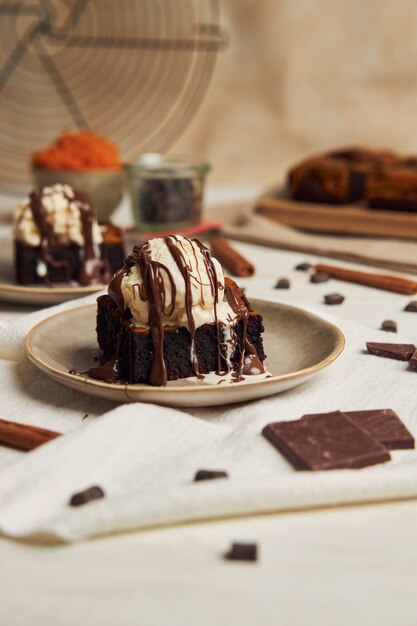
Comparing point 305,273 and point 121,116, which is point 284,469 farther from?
point 121,116

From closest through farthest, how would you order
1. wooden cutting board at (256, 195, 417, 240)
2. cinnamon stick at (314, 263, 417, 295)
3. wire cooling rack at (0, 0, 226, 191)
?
cinnamon stick at (314, 263, 417, 295) < wooden cutting board at (256, 195, 417, 240) < wire cooling rack at (0, 0, 226, 191)

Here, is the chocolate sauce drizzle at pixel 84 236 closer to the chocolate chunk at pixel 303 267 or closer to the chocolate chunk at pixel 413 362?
the chocolate chunk at pixel 303 267

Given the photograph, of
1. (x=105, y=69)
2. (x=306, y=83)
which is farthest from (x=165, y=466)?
(x=105, y=69)

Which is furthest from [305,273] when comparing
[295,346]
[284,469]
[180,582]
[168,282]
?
[180,582]

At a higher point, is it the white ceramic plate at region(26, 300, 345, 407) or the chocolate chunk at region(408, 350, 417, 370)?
the white ceramic plate at region(26, 300, 345, 407)

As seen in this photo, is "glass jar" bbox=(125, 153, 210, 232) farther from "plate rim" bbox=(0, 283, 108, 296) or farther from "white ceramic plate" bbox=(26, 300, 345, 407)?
"white ceramic plate" bbox=(26, 300, 345, 407)

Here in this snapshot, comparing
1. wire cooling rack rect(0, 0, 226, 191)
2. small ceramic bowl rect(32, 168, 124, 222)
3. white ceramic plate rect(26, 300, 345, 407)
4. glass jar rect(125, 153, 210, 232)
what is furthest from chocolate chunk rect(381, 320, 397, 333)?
wire cooling rack rect(0, 0, 226, 191)
